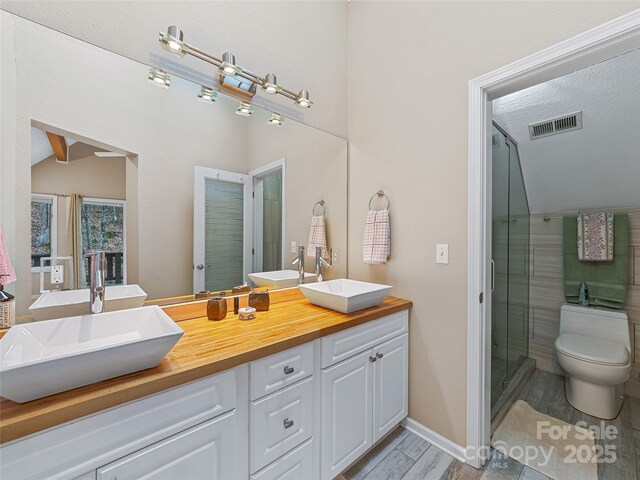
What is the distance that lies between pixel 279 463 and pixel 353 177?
1776 mm

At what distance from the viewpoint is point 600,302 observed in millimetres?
2285

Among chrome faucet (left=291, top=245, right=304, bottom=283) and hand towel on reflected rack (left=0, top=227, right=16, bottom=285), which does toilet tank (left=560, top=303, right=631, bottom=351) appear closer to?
chrome faucet (left=291, top=245, right=304, bottom=283)

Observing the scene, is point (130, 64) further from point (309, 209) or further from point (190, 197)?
point (309, 209)

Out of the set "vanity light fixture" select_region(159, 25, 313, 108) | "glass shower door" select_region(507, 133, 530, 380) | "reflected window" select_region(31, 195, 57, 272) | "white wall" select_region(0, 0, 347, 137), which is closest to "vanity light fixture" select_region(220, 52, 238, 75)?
"vanity light fixture" select_region(159, 25, 313, 108)

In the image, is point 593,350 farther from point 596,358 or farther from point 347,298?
point 347,298

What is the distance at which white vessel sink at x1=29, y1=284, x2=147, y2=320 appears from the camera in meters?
1.10

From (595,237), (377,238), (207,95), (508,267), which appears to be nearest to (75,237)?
(207,95)

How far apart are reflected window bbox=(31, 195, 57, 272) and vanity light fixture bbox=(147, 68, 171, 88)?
685 millimetres

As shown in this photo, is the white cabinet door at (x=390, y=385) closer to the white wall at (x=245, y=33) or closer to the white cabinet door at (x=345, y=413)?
the white cabinet door at (x=345, y=413)

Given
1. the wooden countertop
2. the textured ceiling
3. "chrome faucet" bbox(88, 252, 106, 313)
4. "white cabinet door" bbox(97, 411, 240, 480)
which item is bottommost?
"white cabinet door" bbox(97, 411, 240, 480)

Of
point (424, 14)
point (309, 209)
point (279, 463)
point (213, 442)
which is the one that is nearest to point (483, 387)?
point (279, 463)

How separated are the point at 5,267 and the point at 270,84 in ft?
4.81

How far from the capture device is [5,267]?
101cm

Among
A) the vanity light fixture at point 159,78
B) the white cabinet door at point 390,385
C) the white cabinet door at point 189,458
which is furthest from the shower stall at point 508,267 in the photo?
the vanity light fixture at point 159,78
